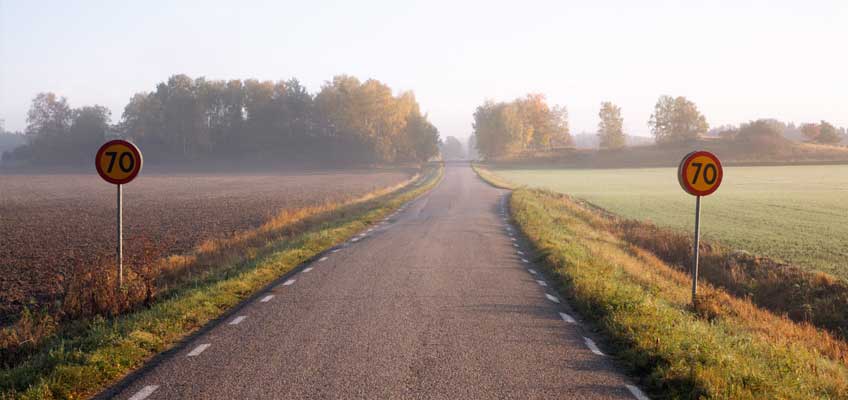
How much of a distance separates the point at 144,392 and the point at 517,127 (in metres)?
125

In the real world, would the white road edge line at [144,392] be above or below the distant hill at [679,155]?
below

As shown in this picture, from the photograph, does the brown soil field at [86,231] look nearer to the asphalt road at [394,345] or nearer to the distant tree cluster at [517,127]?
the asphalt road at [394,345]

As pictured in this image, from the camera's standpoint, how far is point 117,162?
9367 mm

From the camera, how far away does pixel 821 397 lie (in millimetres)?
5551

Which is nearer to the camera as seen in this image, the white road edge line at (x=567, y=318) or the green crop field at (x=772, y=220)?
the white road edge line at (x=567, y=318)

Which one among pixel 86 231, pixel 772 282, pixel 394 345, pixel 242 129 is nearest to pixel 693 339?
pixel 394 345

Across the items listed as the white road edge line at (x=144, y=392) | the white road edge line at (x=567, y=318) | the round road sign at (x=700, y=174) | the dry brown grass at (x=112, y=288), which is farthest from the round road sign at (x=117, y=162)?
the round road sign at (x=700, y=174)

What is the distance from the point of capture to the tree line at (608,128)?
113906 millimetres

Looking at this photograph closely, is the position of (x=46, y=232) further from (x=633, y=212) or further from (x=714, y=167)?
(x=633, y=212)

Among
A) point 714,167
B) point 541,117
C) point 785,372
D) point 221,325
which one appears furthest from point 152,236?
point 541,117

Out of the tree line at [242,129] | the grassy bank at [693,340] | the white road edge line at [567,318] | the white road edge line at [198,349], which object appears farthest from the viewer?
the tree line at [242,129]

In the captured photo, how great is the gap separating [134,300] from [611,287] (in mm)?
7587

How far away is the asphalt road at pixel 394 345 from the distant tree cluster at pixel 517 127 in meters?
117

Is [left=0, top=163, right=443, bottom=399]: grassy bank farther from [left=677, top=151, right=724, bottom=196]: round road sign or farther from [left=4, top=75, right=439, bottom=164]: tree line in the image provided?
[left=4, top=75, right=439, bottom=164]: tree line
